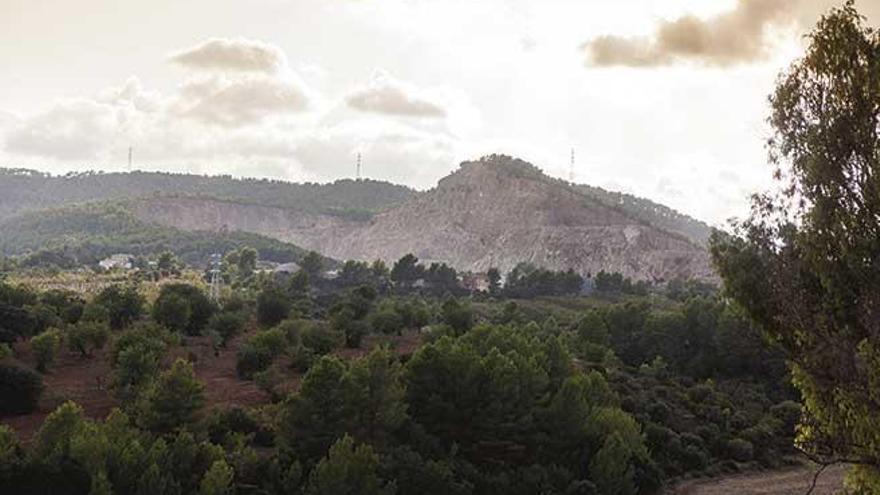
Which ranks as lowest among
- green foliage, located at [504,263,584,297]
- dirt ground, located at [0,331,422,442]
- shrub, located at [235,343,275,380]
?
dirt ground, located at [0,331,422,442]

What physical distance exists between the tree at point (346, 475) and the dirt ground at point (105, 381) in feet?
53.0

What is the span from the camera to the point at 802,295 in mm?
17281

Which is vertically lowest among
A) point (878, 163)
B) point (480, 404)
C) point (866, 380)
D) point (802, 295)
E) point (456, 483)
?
point (456, 483)

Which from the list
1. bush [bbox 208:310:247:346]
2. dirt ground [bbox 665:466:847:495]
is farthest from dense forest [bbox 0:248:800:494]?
dirt ground [bbox 665:466:847:495]

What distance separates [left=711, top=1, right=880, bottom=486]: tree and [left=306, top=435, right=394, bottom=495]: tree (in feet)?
54.4

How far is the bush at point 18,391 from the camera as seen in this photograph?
43.0m

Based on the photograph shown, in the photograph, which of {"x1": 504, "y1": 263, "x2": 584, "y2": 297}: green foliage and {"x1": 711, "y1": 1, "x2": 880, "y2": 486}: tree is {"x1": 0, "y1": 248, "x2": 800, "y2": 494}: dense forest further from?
{"x1": 504, "y1": 263, "x2": 584, "y2": 297}: green foliage

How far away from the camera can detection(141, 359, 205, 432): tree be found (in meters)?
36.1

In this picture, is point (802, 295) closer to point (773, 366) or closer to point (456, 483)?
point (456, 483)

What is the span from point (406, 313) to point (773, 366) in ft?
115

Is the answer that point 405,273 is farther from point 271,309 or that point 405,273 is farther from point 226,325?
point 226,325

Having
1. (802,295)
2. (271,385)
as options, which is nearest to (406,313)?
(271,385)

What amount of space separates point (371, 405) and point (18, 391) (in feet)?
64.8

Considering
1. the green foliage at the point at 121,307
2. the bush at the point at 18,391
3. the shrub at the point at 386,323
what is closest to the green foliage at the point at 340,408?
the bush at the point at 18,391
